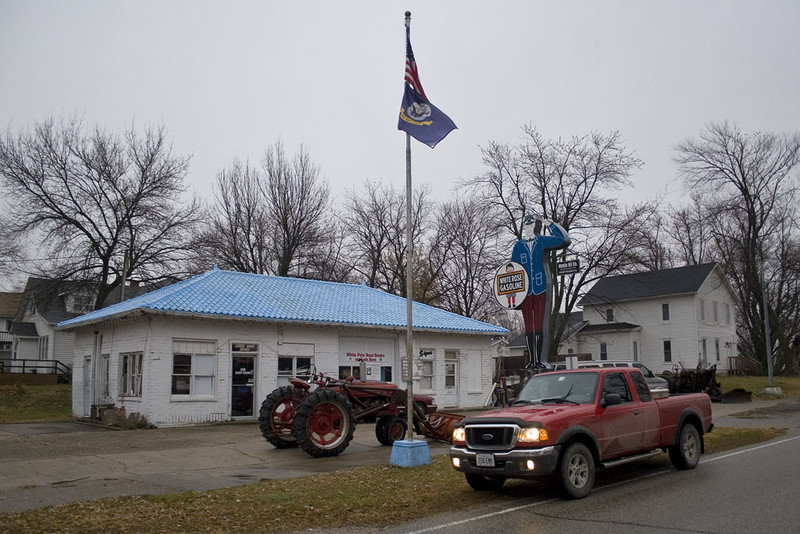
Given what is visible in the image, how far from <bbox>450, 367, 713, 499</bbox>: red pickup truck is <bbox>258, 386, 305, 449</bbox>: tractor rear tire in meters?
6.39

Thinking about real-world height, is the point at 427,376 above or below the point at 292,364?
below

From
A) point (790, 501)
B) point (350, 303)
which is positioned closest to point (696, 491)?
point (790, 501)

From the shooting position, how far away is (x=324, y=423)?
14.1 metres

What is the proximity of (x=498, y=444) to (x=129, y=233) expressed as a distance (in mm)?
30465

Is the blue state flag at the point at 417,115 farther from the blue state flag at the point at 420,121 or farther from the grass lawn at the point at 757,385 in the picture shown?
the grass lawn at the point at 757,385

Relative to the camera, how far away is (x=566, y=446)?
9.15 metres

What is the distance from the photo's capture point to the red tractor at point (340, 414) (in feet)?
46.3

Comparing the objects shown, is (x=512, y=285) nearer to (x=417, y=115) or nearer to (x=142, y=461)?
(x=417, y=115)

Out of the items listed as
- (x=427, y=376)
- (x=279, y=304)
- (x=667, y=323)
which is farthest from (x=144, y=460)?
(x=667, y=323)

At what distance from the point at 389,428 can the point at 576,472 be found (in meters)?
7.34

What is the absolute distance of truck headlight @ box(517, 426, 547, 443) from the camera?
8.85 metres

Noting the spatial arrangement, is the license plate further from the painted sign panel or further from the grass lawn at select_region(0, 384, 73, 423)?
the grass lawn at select_region(0, 384, 73, 423)

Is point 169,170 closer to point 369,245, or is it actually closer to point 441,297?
point 369,245

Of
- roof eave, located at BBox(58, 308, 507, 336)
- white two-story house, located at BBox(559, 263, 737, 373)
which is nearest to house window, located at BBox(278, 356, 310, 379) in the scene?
roof eave, located at BBox(58, 308, 507, 336)
